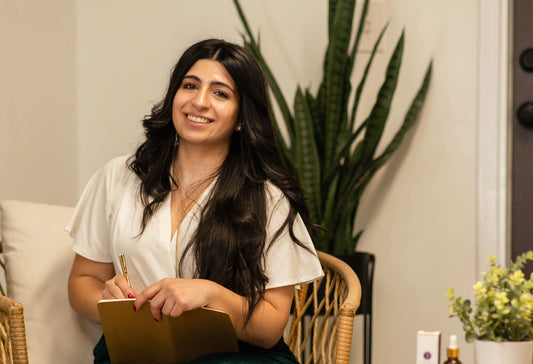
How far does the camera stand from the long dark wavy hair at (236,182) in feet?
5.32

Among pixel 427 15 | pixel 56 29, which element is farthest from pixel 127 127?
pixel 427 15

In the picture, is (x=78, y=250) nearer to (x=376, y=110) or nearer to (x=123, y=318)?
(x=123, y=318)

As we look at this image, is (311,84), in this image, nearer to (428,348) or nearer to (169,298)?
(169,298)

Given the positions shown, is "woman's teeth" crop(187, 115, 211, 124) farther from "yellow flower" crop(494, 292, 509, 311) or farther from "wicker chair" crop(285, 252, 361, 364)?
"yellow flower" crop(494, 292, 509, 311)

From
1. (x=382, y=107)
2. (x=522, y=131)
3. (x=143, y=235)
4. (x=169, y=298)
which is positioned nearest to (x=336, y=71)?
(x=382, y=107)

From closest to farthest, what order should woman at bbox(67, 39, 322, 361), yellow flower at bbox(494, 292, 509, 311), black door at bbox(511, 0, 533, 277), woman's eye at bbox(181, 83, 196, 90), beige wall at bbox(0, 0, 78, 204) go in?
yellow flower at bbox(494, 292, 509, 311) < woman at bbox(67, 39, 322, 361) < woman's eye at bbox(181, 83, 196, 90) < beige wall at bbox(0, 0, 78, 204) < black door at bbox(511, 0, 533, 277)

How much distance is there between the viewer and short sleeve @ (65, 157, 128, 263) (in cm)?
171

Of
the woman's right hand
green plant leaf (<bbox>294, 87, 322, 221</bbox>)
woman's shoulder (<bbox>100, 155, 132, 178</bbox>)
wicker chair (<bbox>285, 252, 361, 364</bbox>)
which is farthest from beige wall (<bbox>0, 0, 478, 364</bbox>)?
the woman's right hand

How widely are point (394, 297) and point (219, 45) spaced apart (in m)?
1.37

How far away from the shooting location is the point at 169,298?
1385 mm

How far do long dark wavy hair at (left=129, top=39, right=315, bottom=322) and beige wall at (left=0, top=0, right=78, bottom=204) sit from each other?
77cm

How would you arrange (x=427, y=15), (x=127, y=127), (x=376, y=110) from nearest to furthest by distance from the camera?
(x=376, y=110) < (x=427, y=15) < (x=127, y=127)

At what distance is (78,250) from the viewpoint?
1.70 m

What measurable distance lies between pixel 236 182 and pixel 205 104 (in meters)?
0.21
